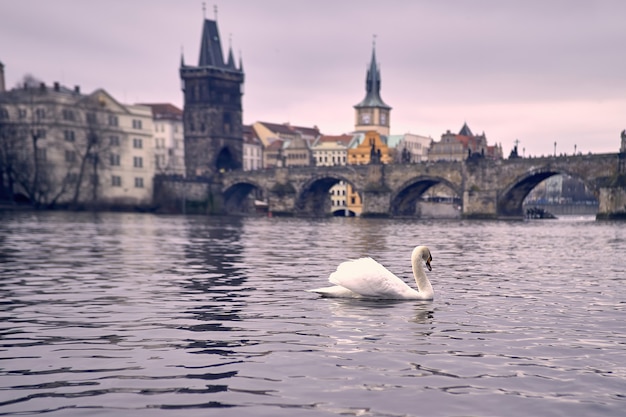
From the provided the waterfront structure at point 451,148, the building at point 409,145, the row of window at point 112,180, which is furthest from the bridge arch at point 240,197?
the waterfront structure at point 451,148

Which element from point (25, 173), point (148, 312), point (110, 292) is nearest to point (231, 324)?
point (148, 312)

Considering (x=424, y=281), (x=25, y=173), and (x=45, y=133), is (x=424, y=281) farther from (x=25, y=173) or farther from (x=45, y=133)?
(x=45, y=133)

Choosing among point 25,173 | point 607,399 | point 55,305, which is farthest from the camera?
point 25,173

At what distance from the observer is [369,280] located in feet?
33.9

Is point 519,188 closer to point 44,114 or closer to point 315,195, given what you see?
point 315,195

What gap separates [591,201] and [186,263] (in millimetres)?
164505

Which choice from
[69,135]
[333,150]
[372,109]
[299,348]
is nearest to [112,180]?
[69,135]

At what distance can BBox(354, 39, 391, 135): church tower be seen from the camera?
170m

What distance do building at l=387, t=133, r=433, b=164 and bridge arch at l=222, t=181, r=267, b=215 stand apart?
33.1m

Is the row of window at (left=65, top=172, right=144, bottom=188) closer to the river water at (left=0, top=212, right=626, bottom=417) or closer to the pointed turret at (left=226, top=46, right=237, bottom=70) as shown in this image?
the pointed turret at (left=226, top=46, right=237, bottom=70)

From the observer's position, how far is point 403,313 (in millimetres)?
9547

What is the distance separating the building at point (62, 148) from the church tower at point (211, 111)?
27586 mm

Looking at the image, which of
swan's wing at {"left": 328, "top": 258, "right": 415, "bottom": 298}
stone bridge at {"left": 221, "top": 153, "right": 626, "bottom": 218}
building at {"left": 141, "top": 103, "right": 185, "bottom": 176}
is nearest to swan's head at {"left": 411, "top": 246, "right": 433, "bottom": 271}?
swan's wing at {"left": 328, "top": 258, "right": 415, "bottom": 298}

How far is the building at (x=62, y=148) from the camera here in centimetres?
7256
